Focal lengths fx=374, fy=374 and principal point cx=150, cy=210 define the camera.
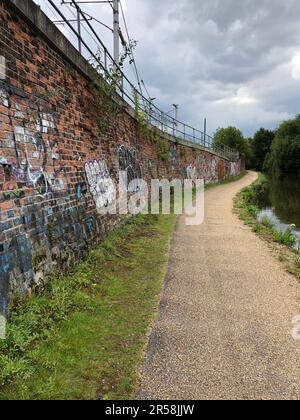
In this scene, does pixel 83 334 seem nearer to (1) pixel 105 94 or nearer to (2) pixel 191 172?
(1) pixel 105 94

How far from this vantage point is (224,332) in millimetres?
4293

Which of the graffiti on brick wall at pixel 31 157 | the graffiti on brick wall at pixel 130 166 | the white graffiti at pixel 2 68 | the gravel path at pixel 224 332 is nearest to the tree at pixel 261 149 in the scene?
the graffiti on brick wall at pixel 130 166

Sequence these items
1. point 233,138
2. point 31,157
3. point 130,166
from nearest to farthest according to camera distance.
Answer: point 31,157, point 130,166, point 233,138

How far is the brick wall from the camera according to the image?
4340 mm

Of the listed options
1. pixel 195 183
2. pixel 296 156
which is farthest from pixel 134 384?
pixel 296 156

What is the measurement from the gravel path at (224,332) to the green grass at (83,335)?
0.24 meters

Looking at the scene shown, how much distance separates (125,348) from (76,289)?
1.65 metres

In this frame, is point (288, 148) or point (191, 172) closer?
point (191, 172)

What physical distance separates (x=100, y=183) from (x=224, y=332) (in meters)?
4.68

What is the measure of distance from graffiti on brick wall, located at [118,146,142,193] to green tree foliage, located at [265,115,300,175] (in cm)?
5019

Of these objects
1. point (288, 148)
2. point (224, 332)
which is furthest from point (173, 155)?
point (288, 148)

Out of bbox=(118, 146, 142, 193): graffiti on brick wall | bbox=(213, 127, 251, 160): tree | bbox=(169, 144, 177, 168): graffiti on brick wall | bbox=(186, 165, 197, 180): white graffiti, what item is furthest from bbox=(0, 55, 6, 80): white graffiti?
bbox=(213, 127, 251, 160): tree

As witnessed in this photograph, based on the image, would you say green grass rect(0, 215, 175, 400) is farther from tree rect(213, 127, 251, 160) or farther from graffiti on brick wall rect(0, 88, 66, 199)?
tree rect(213, 127, 251, 160)
